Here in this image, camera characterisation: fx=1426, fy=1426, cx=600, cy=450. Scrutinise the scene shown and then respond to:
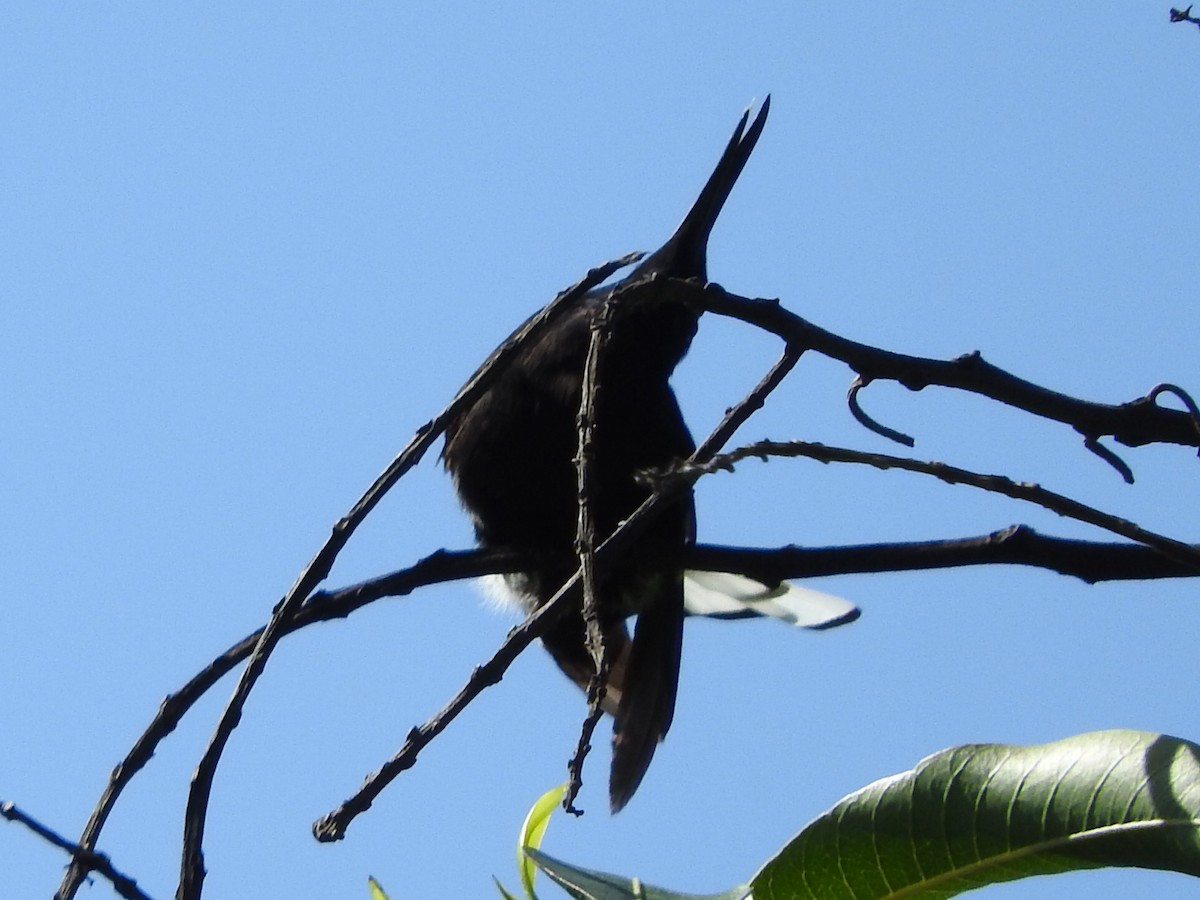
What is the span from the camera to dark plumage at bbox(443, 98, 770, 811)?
9.78 feet

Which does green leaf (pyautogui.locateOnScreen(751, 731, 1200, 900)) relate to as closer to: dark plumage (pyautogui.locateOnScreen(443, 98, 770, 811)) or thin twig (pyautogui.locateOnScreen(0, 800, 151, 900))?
thin twig (pyautogui.locateOnScreen(0, 800, 151, 900))

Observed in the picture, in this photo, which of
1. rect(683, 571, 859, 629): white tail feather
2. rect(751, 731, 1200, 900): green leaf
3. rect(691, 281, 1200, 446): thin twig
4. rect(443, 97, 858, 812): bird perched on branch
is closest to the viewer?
rect(751, 731, 1200, 900): green leaf

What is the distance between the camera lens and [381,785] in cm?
122

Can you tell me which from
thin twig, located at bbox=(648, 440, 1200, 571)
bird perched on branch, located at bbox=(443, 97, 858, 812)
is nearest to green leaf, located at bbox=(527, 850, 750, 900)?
thin twig, located at bbox=(648, 440, 1200, 571)

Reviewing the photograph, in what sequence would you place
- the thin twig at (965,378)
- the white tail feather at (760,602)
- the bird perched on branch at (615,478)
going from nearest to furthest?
the thin twig at (965,378), the white tail feather at (760,602), the bird perched on branch at (615,478)

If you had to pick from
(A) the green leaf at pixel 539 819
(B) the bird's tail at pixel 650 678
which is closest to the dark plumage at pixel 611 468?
(B) the bird's tail at pixel 650 678

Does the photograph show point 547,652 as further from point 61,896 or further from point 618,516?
point 61,896

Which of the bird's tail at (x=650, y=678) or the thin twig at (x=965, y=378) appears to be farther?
the bird's tail at (x=650, y=678)

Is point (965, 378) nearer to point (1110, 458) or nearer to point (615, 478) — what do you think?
point (1110, 458)

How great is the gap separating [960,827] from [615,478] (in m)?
1.90

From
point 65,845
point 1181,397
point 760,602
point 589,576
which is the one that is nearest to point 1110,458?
point 1181,397

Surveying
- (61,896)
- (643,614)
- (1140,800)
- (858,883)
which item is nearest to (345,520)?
(61,896)

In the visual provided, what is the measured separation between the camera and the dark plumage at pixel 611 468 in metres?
Result: 2.98

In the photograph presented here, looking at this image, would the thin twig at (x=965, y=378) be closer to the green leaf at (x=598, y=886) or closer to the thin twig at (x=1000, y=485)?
the thin twig at (x=1000, y=485)
